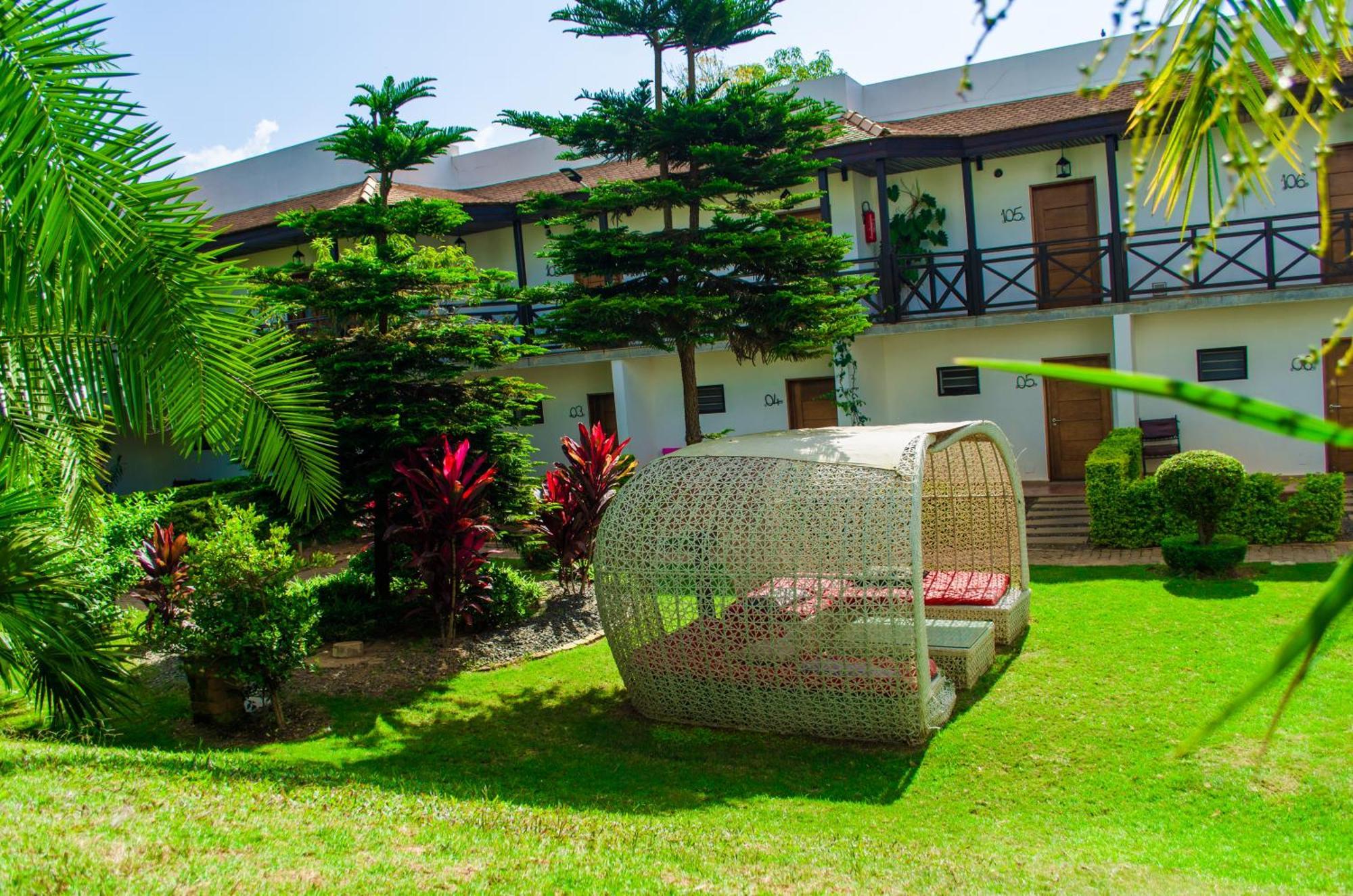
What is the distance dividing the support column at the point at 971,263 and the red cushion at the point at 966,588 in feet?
25.0

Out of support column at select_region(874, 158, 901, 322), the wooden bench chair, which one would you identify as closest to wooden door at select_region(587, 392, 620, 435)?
support column at select_region(874, 158, 901, 322)

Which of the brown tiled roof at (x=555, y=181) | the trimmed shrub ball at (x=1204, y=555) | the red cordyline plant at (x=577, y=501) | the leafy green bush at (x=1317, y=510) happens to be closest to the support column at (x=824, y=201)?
the brown tiled roof at (x=555, y=181)

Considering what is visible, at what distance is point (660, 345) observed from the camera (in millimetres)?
11562

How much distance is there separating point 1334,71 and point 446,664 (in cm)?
952

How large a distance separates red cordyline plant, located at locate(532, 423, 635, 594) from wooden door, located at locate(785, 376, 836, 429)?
733cm

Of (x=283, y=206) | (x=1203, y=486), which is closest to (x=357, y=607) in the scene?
(x=1203, y=486)

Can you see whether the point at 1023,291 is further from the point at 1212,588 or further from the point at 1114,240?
the point at 1212,588

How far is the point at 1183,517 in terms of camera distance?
42.3 feet

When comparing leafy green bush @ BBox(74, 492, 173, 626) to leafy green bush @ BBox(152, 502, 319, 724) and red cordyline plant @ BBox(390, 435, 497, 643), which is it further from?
red cordyline plant @ BBox(390, 435, 497, 643)

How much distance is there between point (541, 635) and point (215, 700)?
345cm

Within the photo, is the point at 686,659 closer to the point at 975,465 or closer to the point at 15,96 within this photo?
the point at 975,465

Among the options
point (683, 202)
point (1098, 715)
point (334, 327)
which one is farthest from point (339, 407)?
point (1098, 715)

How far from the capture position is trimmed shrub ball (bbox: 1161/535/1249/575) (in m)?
11.4

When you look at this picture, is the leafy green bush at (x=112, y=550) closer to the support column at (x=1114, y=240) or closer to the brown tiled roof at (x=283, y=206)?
the brown tiled roof at (x=283, y=206)
